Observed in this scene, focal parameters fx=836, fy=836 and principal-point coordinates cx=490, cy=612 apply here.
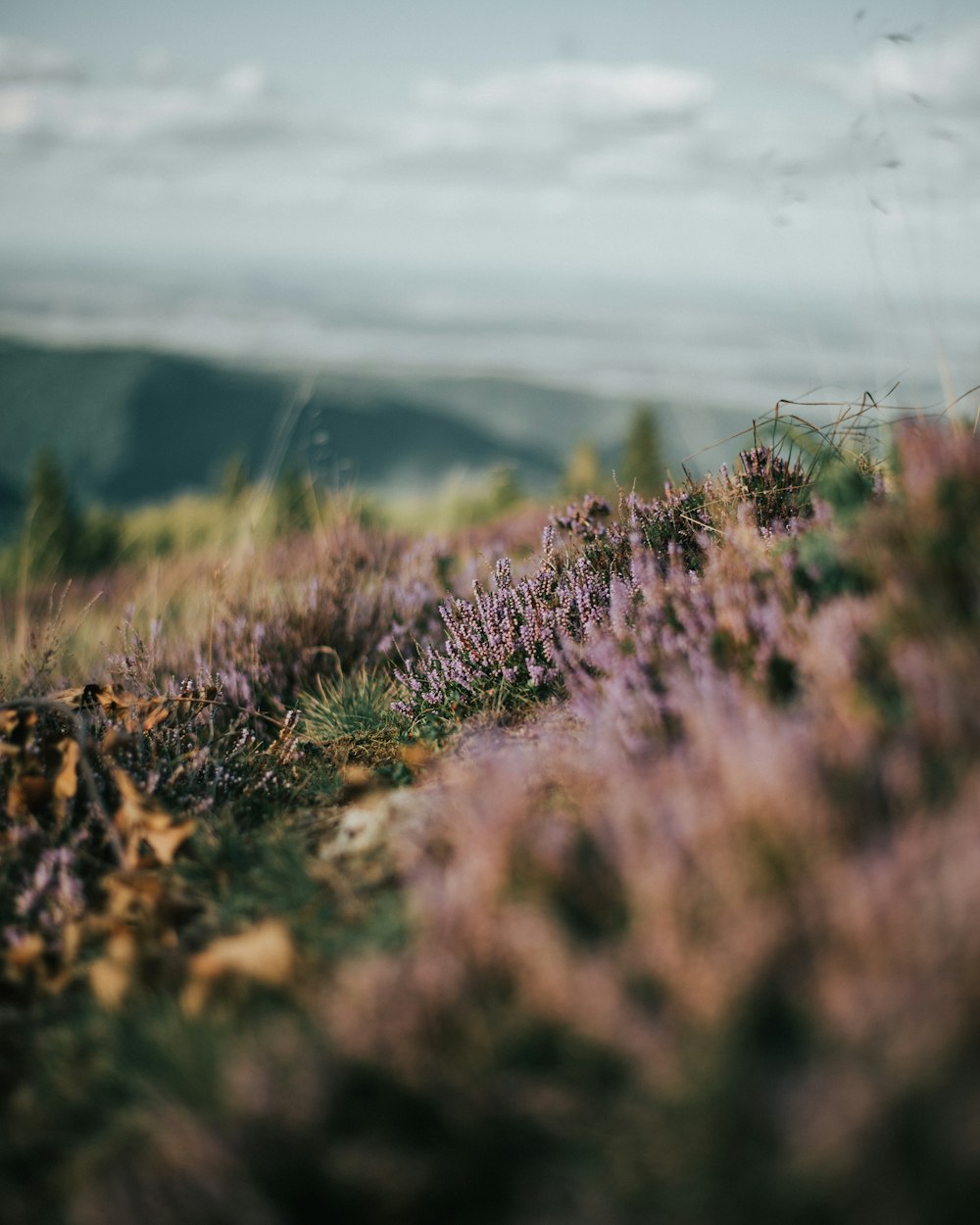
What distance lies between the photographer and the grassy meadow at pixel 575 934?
1.12m

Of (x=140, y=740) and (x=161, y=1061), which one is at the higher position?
(x=140, y=740)

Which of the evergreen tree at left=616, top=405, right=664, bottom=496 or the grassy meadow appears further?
the evergreen tree at left=616, top=405, right=664, bottom=496

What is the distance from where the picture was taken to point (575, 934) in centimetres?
137

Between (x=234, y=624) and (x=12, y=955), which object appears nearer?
(x=12, y=955)

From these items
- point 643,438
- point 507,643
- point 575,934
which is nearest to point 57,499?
point 643,438

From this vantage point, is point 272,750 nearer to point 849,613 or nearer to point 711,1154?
point 849,613

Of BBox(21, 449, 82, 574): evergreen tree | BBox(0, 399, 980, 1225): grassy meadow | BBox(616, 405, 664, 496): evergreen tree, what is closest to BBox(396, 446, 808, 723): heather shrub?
BBox(0, 399, 980, 1225): grassy meadow

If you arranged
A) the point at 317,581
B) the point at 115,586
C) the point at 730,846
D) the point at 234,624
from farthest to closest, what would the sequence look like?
the point at 115,586 < the point at 317,581 < the point at 234,624 < the point at 730,846

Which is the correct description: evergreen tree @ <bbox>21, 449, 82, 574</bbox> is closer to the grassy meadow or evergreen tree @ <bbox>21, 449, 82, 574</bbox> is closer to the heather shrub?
the heather shrub

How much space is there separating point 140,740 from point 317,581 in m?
1.72

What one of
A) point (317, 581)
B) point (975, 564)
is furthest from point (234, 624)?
point (975, 564)

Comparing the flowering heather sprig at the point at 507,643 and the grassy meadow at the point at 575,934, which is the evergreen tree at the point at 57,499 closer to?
the flowering heather sprig at the point at 507,643

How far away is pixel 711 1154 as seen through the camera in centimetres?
108

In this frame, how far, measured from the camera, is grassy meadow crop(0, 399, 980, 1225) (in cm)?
112
